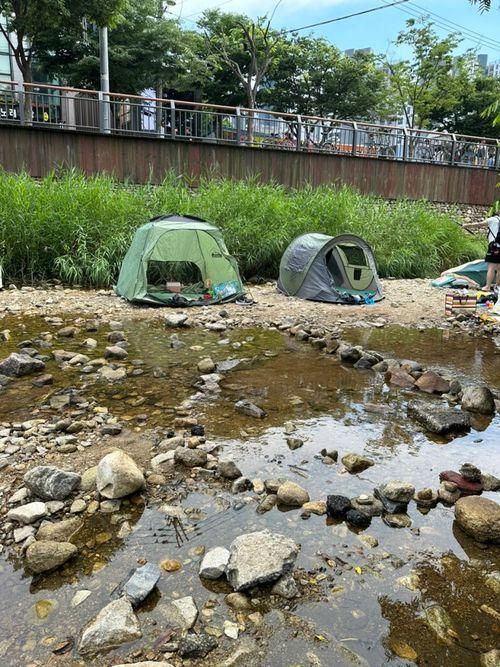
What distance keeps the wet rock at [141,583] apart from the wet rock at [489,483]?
2089 mm

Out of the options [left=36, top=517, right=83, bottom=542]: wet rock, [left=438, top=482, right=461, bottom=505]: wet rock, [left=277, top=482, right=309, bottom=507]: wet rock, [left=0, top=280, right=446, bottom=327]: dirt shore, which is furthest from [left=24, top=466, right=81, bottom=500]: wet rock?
[left=0, top=280, right=446, bottom=327]: dirt shore

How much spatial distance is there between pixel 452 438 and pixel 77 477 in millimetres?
2745

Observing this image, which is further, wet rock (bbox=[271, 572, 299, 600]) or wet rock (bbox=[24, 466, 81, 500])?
wet rock (bbox=[24, 466, 81, 500])

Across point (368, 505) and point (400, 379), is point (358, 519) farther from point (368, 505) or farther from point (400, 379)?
point (400, 379)

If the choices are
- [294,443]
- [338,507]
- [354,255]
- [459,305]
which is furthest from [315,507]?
[354,255]

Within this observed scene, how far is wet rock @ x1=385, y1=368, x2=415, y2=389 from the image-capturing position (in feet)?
17.1

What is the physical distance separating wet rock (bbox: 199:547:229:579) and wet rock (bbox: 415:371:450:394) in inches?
123

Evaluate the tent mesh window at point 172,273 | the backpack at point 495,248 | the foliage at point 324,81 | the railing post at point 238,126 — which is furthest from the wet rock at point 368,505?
the foliage at point 324,81

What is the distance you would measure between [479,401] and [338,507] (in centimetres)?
229

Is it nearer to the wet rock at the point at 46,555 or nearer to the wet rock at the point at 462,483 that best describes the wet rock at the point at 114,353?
the wet rock at the point at 46,555

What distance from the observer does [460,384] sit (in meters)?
5.24

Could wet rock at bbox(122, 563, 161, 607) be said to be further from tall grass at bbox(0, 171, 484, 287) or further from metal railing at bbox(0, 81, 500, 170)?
metal railing at bbox(0, 81, 500, 170)

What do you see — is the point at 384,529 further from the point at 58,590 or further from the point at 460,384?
the point at 460,384

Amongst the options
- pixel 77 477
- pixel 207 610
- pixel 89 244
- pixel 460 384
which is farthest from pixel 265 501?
pixel 89 244
